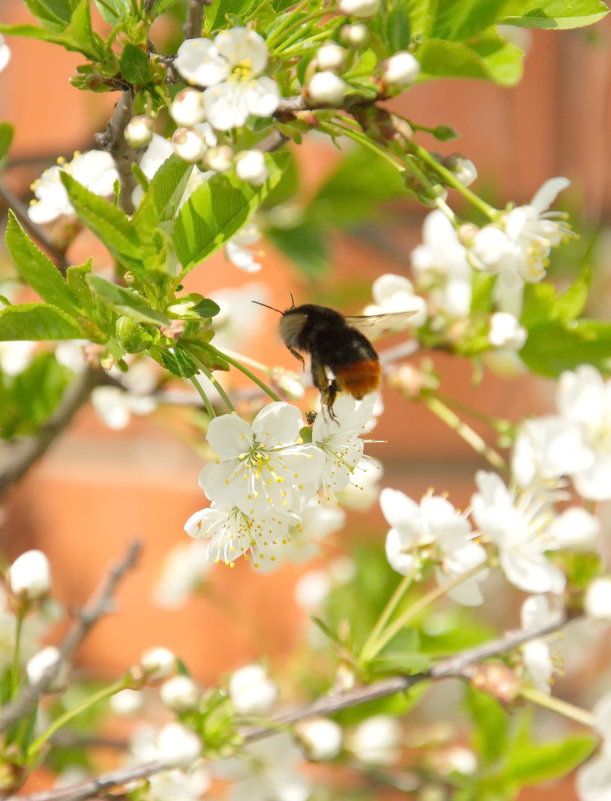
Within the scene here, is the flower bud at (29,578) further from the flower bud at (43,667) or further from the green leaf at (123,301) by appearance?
the green leaf at (123,301)

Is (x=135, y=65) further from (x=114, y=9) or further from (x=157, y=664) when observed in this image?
(x=157, y=664)

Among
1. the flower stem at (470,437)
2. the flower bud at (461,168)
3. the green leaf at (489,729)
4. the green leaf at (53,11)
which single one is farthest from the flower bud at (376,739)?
the green leaf at (53,11)

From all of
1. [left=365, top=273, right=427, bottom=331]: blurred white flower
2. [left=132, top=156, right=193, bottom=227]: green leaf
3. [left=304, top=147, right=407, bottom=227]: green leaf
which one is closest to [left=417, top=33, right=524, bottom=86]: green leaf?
[left=132, top=156, right=193, bottom=227]: green leaf

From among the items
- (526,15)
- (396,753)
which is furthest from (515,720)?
(526,15)

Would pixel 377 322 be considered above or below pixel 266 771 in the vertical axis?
above

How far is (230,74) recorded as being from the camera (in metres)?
0.38

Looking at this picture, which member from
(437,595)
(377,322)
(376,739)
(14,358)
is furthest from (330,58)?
(376,739)

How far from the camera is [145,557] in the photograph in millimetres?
1177

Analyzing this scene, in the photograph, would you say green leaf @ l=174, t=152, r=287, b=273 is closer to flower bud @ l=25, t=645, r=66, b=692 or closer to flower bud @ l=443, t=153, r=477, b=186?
flower bud @ l=443, t=153, r=477, b=186

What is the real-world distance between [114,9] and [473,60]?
0.16 meters

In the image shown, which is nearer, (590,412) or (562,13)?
(562,13)

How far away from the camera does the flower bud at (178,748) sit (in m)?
0.48

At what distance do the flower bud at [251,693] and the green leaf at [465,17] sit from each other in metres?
0.37

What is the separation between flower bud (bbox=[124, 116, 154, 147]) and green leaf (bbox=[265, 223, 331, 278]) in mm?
438
